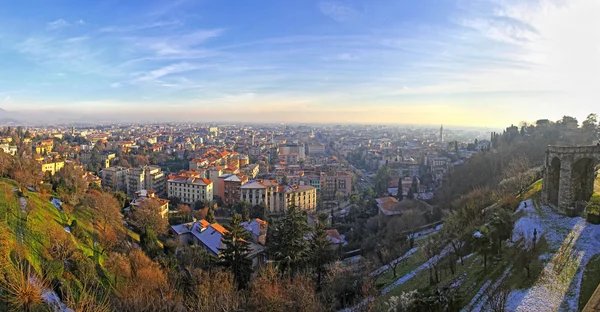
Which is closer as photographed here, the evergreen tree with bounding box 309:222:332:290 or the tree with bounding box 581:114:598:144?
the evergreen tree with bounding box 309:222:332:290

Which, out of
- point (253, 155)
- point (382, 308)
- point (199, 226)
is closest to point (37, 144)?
point (253, 155)

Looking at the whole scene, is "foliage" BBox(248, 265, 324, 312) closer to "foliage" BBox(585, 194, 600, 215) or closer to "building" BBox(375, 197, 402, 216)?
"foliage" BBox(585, 194, 600, 215)

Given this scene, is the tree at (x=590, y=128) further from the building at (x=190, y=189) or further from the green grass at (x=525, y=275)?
the building at (x=190, y=189)

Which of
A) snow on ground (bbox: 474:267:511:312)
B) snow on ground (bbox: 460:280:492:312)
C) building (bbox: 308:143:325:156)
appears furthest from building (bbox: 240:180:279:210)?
building (bbox: 308:143:325:156)

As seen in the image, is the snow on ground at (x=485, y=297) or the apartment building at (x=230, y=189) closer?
the snow on ground at (x=485, y=297)

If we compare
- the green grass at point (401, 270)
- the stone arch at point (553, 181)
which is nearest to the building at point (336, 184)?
the green grass at point (401, 270)

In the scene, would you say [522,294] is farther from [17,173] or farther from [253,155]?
[253,155]
